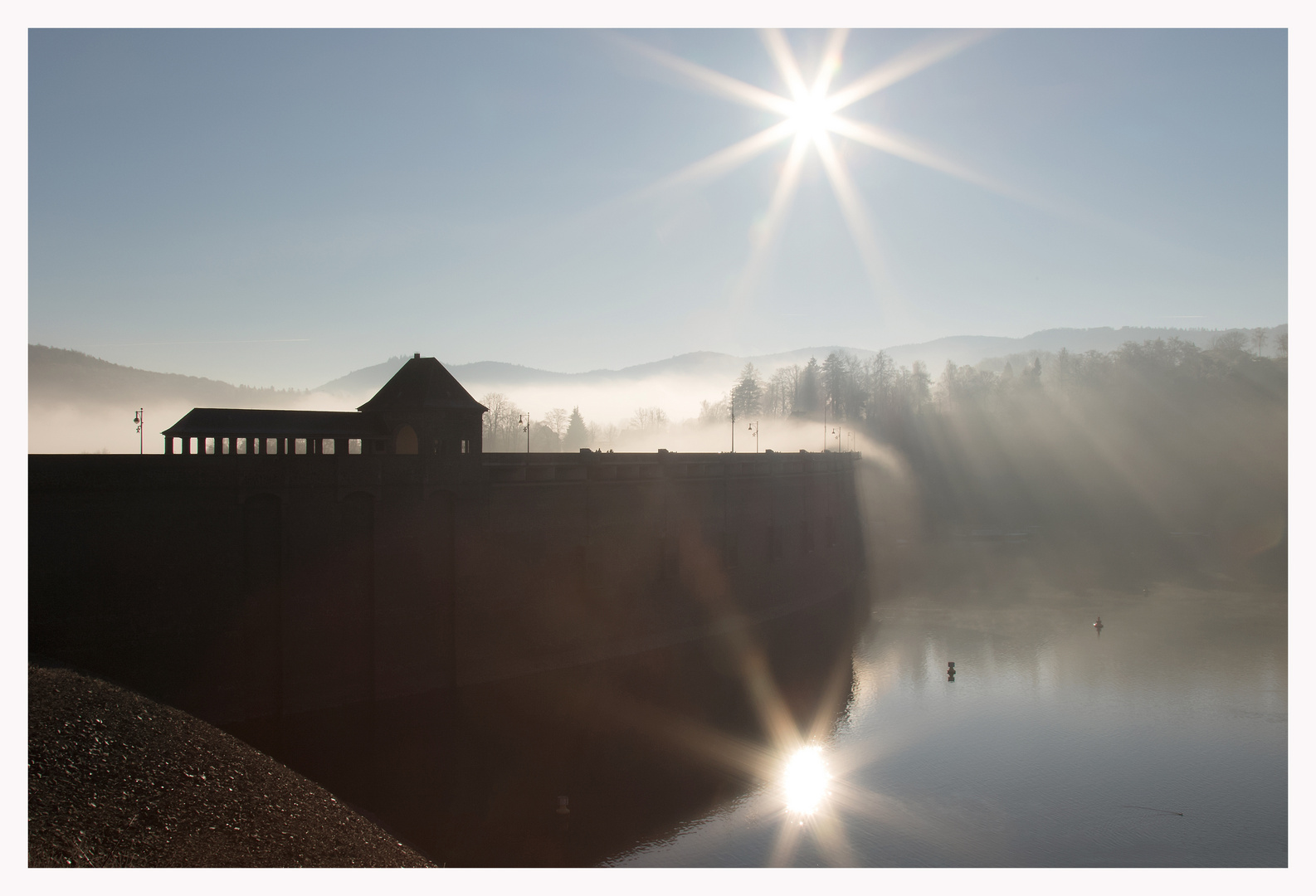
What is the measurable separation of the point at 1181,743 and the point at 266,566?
3255 centimetres

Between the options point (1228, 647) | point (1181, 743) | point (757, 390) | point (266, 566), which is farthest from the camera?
point (757, 390)

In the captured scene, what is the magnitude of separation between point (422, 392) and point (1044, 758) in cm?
2802

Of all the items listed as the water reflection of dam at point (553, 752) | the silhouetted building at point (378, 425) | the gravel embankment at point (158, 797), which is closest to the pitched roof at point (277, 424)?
the silhouetted building at point (378, 425)

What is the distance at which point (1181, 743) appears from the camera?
29375 mm

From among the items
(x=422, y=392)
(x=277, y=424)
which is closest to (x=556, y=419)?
(x=422, y=392)

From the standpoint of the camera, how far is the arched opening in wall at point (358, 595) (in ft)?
91.8

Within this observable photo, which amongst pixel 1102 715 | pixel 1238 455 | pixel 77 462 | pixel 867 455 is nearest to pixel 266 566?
pixel 77 462

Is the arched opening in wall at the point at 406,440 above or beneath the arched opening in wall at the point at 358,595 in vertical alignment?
above

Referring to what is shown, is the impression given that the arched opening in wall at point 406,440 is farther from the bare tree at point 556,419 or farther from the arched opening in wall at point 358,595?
the bare tree at point 556,419

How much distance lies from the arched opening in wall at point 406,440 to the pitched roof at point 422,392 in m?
0.89

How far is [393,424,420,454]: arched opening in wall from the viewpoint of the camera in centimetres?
3497

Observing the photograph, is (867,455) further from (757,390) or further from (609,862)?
(609,862)

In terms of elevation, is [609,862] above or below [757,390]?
below

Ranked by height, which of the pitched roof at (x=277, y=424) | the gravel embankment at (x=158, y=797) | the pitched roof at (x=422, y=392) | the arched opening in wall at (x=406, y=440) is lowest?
the gravel embankment at (x=158, y=797)
